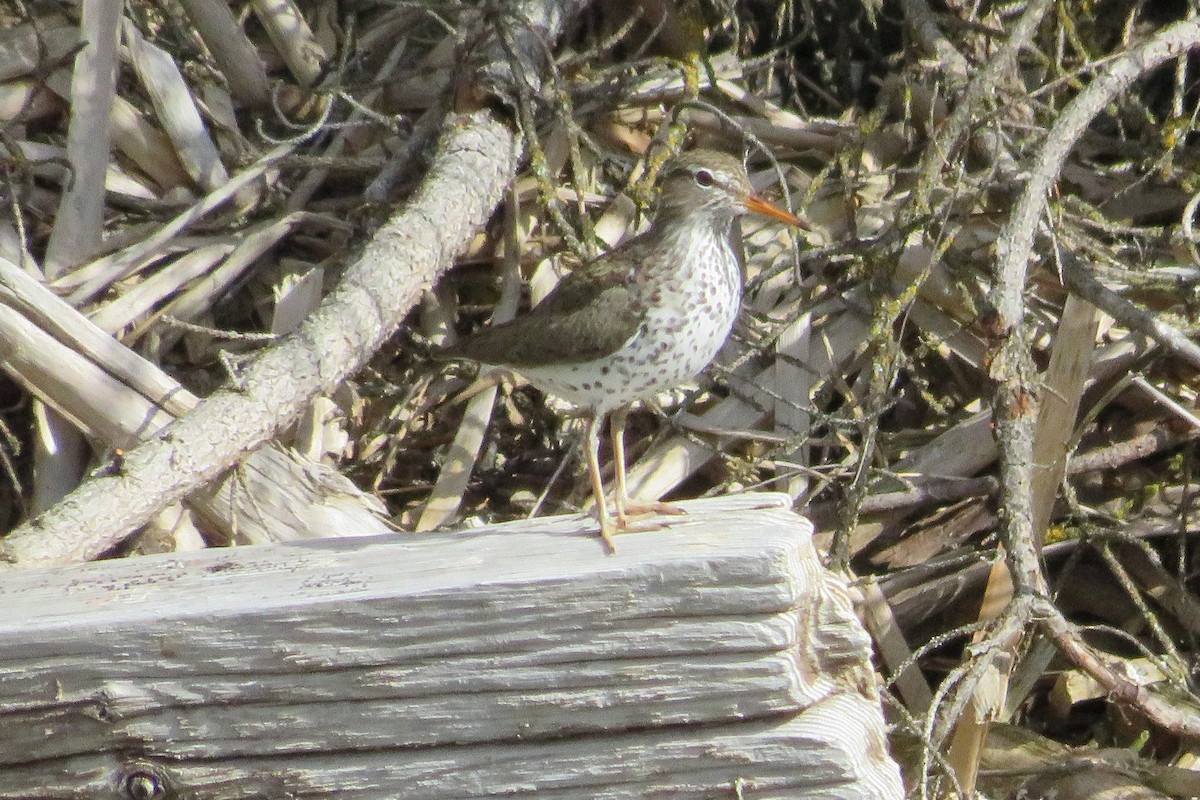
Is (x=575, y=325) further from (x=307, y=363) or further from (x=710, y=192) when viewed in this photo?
(x=307, y=363)

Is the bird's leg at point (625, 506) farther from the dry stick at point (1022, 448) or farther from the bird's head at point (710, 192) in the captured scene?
the dry stick at point (1022, 448)

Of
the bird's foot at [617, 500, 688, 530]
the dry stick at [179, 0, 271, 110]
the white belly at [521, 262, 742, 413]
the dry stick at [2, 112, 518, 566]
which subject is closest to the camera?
the bird's foot at [617, 500, 688, 530]

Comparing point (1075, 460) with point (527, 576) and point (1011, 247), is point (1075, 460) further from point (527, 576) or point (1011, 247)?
point (527, 576)

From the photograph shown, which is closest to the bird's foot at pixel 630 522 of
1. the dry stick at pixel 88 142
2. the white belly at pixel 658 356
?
the white belly at pixel 658 356

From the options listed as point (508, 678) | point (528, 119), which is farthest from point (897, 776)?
point (528, 119)

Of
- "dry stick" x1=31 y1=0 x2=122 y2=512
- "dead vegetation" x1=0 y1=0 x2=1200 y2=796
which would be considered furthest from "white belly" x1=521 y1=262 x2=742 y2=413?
"dry stick" x1=31 y1=0 x2=122 y2=512

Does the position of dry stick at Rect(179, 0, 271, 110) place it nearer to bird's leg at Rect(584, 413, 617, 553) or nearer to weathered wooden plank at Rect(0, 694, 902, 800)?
bird's leg at Rect(584, 413, 617, 553)

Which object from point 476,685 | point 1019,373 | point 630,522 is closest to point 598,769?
point 476,685
